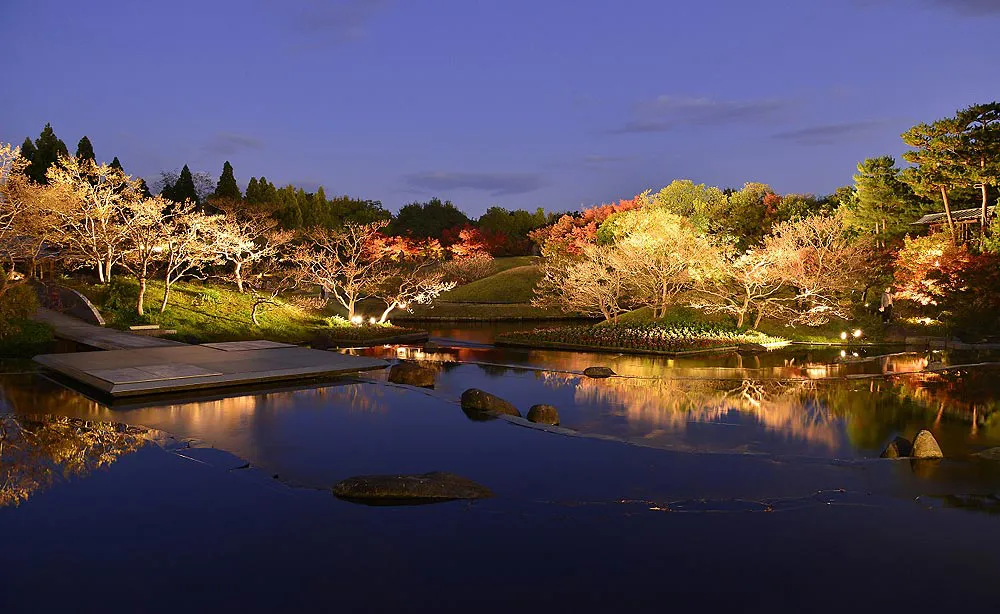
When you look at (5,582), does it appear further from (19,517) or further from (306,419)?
(306,419)

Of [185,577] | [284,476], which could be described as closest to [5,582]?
[185,577]

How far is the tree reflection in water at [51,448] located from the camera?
8.49 meters

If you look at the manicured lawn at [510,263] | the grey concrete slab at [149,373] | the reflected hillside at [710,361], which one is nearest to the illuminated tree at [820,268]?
the reflected hillside at [710,361]

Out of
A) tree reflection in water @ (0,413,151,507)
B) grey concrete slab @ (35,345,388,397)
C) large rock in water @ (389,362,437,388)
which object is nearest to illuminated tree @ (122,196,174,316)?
grey concrete slab @ (35,345,388,397)

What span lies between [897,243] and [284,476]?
32743 mm

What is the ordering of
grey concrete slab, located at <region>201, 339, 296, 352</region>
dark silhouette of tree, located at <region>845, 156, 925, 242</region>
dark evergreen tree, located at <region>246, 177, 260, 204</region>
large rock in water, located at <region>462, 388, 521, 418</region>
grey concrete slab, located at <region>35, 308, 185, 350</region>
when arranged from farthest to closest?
dark evergreen tree, located at <region>246, 177, 260, 204</region>
dark silhouette of tree, located at <region>845, 156, 925, 242</region>
grey concrete slab, located at <region>35, 308, 185, 350</region>
grey concrete slab, located at <region>201, 339, 296, 352</region>
large rock in water, located at <region>462, 388, 521, 418</region>

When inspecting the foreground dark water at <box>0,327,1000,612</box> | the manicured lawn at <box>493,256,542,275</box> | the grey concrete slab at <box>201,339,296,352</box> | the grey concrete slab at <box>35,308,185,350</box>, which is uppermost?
the manicured lawn at <box>493,256,542,275</box>

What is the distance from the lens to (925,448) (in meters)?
10.3

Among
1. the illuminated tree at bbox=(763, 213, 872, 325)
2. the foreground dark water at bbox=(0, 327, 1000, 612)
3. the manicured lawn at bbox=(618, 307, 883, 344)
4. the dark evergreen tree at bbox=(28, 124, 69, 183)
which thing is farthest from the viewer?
the dark evergreen tree at bbox=(28, 124, 69, 183)

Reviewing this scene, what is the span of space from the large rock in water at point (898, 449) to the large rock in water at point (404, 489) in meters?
6.23

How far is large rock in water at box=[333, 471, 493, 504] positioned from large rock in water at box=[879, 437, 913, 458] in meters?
6.23

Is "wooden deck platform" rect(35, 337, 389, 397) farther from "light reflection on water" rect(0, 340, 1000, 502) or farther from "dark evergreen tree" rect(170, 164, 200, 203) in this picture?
"dark evergreen tree" rect(170, 164, 200, 203)

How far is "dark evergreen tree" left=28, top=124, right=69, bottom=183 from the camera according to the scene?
39750 mm

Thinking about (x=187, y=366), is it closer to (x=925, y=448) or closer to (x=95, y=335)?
(x=95, y=335)
